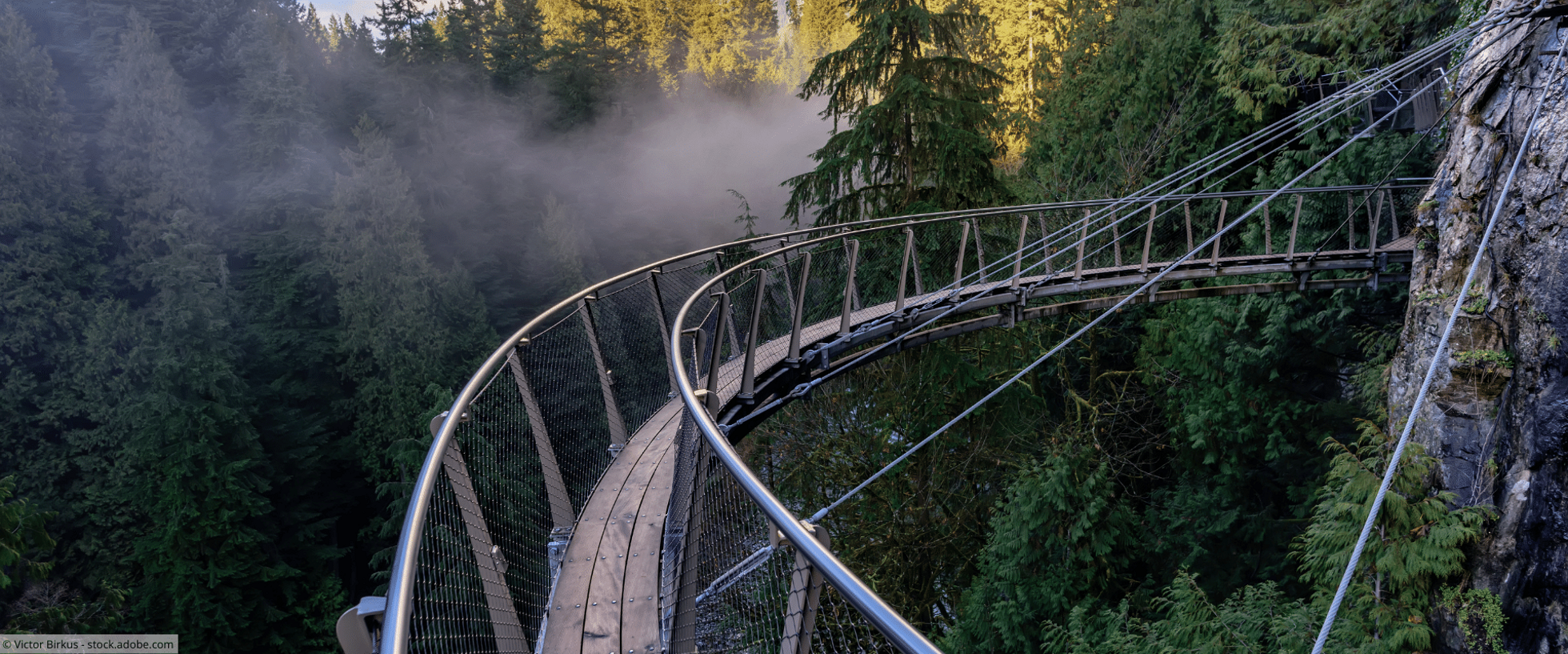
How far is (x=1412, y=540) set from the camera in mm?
5379

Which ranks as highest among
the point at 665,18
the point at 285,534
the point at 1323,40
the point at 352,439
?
the point at 665,18

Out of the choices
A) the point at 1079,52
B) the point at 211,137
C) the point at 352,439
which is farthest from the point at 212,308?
the point at 1079,52

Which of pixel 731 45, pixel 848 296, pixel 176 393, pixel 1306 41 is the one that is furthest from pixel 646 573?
pixel 731 45

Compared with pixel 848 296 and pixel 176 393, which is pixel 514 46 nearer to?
pixel 176 393

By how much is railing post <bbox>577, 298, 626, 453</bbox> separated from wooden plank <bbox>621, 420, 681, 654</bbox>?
0.37 metres

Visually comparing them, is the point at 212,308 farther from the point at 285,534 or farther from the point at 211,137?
the point at 211,137

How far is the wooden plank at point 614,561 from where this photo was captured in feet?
6.84

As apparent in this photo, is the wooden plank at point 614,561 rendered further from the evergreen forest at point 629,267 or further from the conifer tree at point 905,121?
the conifer tree at point 905,121

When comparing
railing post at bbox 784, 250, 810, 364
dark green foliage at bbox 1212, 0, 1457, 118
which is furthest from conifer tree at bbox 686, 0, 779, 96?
railing post at bbox 784, 250, 810, 364

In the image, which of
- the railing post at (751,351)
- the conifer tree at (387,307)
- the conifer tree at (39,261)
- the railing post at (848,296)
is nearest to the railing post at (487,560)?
the railing post at (751,351)

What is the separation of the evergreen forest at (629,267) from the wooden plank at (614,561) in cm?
531

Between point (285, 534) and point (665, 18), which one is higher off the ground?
point (665, 18)

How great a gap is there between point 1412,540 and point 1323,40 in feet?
25.1

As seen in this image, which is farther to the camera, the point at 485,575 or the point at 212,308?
the point at 212,308
